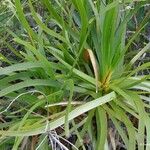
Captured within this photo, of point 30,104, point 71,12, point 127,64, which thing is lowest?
point 30,104

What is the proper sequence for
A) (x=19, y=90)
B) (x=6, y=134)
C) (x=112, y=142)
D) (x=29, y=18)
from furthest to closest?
(x=29, y=18), (x=19, y=90), (x=112, y=142), (x=6, y=134)

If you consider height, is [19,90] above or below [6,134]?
above

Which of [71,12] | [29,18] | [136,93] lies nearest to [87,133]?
[136,93]

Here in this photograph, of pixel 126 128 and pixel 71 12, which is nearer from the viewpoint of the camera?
pixel 126 128

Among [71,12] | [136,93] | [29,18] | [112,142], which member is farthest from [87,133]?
[29,18]

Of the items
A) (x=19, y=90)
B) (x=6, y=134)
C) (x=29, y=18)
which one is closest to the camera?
(x=6, y=134)

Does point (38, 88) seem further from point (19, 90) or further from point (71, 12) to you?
point (71, 12)

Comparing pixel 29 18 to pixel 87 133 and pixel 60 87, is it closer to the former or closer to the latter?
pixel 60 87
